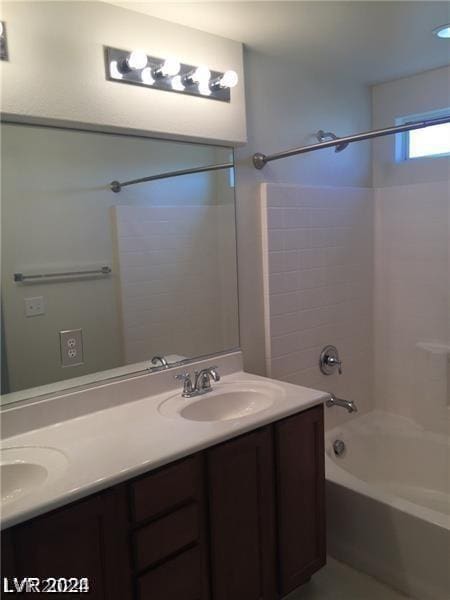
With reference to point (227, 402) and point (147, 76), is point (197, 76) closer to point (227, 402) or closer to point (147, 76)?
point (147, 76)

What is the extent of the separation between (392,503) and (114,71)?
2075 millimetres

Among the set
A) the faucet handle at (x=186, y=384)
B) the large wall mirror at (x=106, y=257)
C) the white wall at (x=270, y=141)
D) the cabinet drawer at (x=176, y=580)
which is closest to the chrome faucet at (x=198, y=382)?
the faucet handle at (x=186, y=384)

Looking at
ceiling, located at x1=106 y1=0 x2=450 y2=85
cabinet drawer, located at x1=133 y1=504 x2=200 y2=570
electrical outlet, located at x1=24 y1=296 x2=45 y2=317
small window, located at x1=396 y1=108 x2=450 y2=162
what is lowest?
cabinet drawer, located at x1=133 y1=504 x2=200 y2=570

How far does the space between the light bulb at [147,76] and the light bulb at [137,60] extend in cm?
5

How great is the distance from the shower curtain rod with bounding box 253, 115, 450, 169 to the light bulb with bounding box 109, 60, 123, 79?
770mm

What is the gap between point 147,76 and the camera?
185 cm

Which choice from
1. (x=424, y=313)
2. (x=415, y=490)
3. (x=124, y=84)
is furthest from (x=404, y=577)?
(x=124, y=84)

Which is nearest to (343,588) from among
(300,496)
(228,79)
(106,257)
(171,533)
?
(300,496)

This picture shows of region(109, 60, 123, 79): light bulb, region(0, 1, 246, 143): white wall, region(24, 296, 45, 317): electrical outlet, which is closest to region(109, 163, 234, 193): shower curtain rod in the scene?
region(0, 1, 246, 143): white wall

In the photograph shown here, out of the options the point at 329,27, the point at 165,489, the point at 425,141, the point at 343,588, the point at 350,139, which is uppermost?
the point at 329,27

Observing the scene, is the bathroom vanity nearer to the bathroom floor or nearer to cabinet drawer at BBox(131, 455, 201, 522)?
cabinet drawer at BBox(131, 455, 201, 522)

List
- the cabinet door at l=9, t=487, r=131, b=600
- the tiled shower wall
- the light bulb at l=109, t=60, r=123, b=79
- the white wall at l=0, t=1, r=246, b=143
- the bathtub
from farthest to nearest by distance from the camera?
the tiled shower wall
the bathtub
the light bulb at l=109, t=60, r=123, b=79
the white wall at l=0, t=1, r=246, b=143
the cabinet door at l=9, t=487, r=131, b=600

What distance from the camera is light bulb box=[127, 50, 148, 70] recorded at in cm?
174

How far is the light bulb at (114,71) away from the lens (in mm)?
1754
